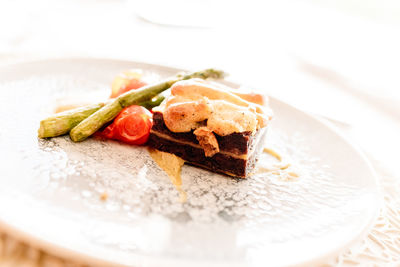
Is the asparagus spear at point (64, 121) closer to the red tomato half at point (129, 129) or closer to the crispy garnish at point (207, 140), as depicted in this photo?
the red tomato half at point (129, 129)

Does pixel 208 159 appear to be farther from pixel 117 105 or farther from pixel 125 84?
pixel 125 84

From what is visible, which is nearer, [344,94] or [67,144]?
[67,144]

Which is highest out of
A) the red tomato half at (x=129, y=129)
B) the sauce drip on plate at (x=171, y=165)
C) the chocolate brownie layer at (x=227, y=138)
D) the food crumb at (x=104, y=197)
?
the chocolate brownie layer at (x=227, y=138)

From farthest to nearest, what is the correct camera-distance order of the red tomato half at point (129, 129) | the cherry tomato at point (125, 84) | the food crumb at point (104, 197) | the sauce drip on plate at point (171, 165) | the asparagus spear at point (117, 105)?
1. the cherry tomato at point (125, 84)
2. the red tomato half at point (129, 129)
3. the asparagus spear at point (117, 105)
4. the sauce drip on plate at point (171, 165)
5. the food crumb at point (104, 197)

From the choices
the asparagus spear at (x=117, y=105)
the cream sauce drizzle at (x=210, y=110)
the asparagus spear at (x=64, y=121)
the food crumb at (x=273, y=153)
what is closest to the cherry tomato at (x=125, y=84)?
the asparagus spear at (x=117, y=105)

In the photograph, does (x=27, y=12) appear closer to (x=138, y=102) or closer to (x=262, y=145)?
(x=138, y=102)

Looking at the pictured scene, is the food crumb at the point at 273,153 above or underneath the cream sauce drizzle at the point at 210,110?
underneath

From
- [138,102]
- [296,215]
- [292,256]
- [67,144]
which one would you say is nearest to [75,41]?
[138,102]

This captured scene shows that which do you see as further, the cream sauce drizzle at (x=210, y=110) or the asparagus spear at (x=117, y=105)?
the asparagus spear at (x=117, y=105)
